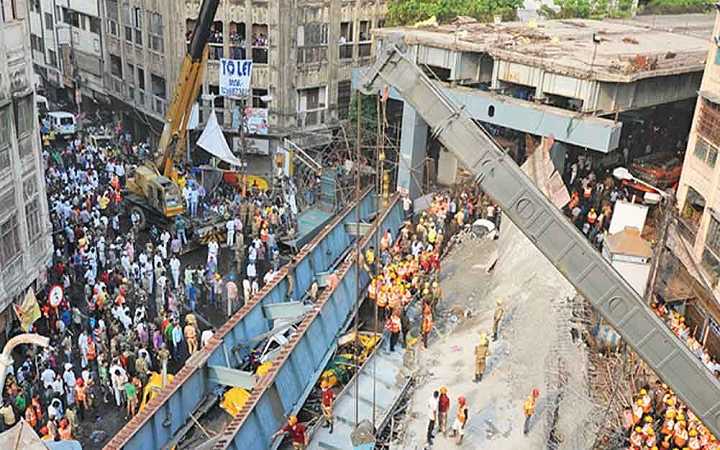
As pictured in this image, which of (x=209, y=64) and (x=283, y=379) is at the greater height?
(x=209, y=64)

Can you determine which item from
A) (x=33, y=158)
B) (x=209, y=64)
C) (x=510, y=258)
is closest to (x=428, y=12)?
(x=209, y=64)

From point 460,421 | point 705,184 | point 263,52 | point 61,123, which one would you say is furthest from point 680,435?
point 61,123

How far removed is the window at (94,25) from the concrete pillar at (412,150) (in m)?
23.0

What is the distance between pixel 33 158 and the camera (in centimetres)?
2233

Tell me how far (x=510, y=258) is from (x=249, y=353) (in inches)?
410

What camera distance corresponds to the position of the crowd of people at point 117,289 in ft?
59.4

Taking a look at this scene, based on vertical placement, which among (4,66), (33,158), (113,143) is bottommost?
(113,143)

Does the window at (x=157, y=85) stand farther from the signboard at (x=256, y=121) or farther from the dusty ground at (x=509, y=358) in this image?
the dusty ground at (x=509, y=358)

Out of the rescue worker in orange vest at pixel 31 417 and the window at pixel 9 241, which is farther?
the window at pixel 9 241

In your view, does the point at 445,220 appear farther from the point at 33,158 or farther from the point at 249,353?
the point at 33,158

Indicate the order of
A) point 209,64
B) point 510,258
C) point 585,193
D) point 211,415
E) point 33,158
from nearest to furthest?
point 211,415 → point 33,158 → point 510,258 → point 585,193 → point 209,64

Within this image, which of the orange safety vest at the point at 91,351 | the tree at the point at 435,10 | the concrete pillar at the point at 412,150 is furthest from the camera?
the tree at the point at 435,10

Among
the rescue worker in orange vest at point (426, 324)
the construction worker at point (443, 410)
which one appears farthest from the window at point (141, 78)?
the construction worker at point (443, 410)

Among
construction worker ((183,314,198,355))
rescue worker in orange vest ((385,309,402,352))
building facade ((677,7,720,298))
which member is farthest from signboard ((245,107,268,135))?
building facade ((677,7,720,298))
